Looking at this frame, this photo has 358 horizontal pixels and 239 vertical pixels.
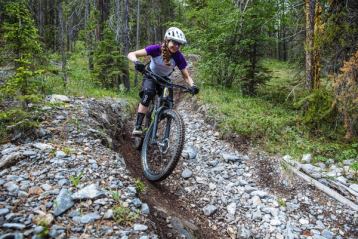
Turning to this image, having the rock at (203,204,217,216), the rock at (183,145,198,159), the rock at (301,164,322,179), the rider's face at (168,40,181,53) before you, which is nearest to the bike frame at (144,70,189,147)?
the rider's face at (168,40,181,53)

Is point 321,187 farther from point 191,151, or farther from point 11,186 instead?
point 11,186

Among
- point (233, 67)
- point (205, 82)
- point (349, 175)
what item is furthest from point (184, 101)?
point (349, 175)

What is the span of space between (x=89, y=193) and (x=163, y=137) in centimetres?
201

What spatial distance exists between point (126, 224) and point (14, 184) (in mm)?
1659

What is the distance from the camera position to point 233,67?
36.4 ft

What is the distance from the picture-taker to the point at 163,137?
5273 millimetres

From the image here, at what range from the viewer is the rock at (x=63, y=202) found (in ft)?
10.6

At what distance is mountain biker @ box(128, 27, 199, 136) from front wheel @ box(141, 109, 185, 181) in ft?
1.86

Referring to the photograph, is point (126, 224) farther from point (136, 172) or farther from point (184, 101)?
point (184, 101)

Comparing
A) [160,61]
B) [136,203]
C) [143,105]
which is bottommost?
[136,203]

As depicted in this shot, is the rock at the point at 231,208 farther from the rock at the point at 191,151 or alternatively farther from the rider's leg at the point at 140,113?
the rider's leg at the point at 140,113

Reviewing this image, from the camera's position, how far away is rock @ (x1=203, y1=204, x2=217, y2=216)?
4.99m

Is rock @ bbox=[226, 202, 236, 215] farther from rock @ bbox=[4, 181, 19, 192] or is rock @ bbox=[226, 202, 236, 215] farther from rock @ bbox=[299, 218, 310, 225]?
rock @ bbox=[4, 181, 19, 192]

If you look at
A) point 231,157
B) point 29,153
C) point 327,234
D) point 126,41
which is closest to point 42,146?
point 29,153
